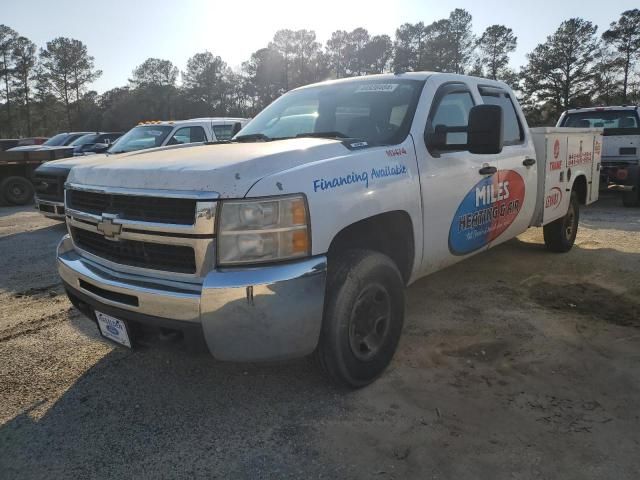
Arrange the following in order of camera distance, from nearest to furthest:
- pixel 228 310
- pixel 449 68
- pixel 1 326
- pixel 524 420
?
1. pixel 228 310
2. pixel 524 420
3. pixel 1 326
4. pixel 449 68

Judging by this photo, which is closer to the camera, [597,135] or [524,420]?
[524,420]

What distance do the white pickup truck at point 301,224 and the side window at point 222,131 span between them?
5.11m

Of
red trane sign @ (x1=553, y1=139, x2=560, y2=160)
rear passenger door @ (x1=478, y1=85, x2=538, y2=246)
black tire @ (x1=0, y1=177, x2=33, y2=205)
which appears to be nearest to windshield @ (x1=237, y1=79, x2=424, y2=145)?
→ rear passenger door @ (x1=478, y1=85, x2=538, y2=246)

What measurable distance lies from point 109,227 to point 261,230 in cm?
93

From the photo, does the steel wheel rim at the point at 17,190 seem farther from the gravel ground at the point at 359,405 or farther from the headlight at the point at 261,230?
the headlight at the point at 261,230

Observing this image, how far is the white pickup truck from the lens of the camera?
236 cm

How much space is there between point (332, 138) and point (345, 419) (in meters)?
1.70

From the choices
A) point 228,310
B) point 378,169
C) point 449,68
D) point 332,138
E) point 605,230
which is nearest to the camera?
point 228,310

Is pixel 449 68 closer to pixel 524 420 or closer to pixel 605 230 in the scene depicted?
pixel 605 230

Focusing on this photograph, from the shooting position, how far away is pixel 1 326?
417 centimetres

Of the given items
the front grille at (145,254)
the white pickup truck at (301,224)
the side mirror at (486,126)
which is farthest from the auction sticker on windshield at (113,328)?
the side mirror at (486,126)

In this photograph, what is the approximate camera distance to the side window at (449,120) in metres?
3.43

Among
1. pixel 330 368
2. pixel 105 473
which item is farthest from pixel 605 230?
pixel 105 473

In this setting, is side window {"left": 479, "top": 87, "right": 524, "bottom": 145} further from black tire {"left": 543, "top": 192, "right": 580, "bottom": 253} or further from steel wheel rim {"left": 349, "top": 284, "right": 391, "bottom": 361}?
steel wheel rim {"left": 349, "top": 284, "right": 391, "bottom": 361}
